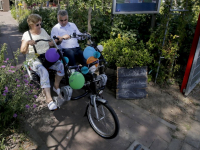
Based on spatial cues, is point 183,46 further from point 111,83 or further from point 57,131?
point 57,131

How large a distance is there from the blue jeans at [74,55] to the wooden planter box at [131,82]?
29.0 inches

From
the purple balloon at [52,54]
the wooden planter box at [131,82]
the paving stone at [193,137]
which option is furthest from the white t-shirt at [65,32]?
the paving stone at [193,137]

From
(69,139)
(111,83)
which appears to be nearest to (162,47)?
(111,83)

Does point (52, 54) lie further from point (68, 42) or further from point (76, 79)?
point (68, 42)

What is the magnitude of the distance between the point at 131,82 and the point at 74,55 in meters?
1.23

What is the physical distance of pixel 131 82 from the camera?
11.9 ft

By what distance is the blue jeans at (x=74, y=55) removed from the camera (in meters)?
3.46

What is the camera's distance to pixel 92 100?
8.79ft

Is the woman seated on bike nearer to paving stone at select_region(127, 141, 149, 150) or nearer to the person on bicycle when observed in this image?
the person on bicycle

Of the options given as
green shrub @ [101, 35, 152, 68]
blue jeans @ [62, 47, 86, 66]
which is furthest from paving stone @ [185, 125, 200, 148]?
blue jeans @ [62, 47, 86, 66]

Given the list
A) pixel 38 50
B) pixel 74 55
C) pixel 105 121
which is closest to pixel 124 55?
pixel 74 55

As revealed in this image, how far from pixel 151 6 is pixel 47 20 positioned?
12.6ft

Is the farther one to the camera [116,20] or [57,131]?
[116,20]

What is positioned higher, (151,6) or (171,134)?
(151,6)
